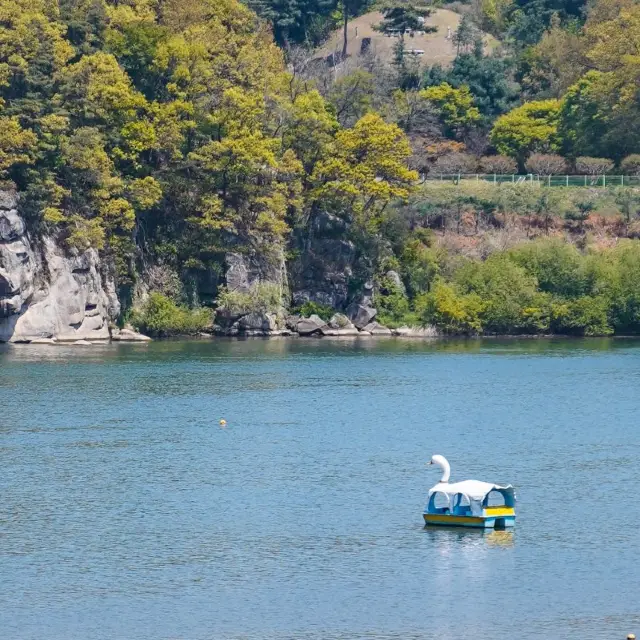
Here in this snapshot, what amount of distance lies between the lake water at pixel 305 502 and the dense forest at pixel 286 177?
734 inches

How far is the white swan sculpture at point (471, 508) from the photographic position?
38.4 m

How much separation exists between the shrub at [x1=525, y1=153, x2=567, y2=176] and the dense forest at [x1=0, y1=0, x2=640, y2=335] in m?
0.16

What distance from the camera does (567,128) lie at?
4518 inches

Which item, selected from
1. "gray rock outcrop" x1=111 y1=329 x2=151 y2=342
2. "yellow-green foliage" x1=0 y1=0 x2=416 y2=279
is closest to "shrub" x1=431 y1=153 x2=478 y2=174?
"yellow-green foliage" x1=0 y1=0 x2=416 y2=279

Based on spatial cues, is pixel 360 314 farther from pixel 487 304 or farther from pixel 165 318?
pixel 165 318

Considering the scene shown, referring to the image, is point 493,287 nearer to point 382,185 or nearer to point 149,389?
point 382,185

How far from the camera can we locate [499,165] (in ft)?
373

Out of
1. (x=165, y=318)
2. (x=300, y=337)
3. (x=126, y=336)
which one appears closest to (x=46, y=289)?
(x=126, y=336)

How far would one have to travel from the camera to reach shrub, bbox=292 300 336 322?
9519 cm

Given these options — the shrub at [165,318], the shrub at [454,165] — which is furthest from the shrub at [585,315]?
the shrub at [165,318]

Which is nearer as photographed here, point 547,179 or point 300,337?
point 300,337

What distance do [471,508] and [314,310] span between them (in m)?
57.0

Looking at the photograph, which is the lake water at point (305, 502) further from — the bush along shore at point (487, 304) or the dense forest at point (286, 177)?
the bush along shore at point (487, 304)

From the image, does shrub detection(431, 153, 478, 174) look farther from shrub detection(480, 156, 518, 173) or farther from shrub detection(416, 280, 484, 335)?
shrub detection(416, 280, 484, 335)
